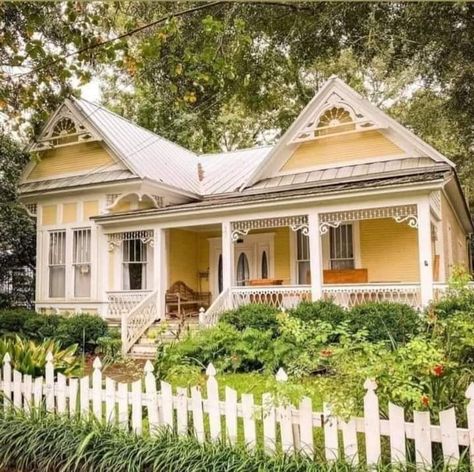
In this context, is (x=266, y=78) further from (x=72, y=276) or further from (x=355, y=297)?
(x=72, y=276)

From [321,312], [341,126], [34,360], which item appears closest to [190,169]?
[341,126]

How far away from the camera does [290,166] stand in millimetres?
14812

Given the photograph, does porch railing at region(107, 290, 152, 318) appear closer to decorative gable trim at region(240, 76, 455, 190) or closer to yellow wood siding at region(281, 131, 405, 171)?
decorative gable trim at region(240, 76, 455, 190)

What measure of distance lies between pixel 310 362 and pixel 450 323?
4.45ft

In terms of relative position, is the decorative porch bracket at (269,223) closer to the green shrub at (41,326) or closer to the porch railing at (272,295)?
the porch railing at (272,295)

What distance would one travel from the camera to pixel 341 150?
14148mm

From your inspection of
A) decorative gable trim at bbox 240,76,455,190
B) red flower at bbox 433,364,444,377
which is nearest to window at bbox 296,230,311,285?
decorative gable trim at bbox 240,76,455,190

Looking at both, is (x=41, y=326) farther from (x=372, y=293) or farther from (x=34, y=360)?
(x=372, y=293)

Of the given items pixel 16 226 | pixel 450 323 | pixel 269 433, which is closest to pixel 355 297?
pixel 450 323

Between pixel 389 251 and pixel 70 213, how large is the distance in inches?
386

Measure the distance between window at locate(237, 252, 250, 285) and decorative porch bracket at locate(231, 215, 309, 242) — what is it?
9.33ft

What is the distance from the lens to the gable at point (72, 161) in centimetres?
1584

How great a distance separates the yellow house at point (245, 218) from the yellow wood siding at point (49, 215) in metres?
0.03

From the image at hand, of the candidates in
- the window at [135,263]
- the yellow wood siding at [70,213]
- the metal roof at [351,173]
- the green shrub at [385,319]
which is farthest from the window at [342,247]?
the yellow wood siding at [70,213]
